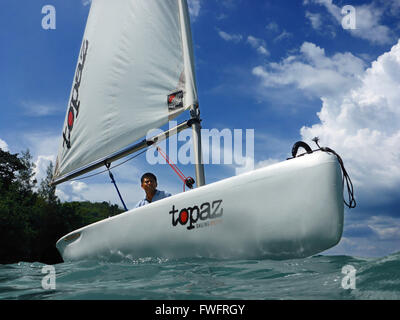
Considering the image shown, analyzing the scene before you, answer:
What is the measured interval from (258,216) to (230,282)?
73 cm

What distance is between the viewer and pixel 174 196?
3.21 m

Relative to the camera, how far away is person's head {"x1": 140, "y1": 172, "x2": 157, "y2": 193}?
4.45 meters

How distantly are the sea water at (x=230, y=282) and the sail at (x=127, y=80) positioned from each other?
2160mm

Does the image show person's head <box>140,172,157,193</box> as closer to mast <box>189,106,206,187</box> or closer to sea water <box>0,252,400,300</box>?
mast <box>189,106,206,187</box>

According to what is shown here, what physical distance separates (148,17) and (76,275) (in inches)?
146

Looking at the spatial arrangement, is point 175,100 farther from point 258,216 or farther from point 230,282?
point 230,282

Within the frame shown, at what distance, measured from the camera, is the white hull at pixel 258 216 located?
2.57 metres

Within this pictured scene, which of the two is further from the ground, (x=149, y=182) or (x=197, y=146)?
(x=197, y=146)

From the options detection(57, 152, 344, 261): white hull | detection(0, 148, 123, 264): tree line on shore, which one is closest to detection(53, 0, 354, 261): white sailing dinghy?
detection(57, 152, 344, 261): white hull

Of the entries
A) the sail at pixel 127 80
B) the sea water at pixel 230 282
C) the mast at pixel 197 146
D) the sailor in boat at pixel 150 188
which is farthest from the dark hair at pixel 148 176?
the sea water at pixel 230 282

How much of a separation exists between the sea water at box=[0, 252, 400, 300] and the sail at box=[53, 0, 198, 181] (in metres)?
2.16

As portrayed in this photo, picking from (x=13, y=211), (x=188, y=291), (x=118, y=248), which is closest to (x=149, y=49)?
(x=118, y=248)

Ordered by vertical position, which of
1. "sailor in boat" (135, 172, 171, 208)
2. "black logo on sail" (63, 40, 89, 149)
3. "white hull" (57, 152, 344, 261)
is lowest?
"white hull" (57, 152, 344, 261)

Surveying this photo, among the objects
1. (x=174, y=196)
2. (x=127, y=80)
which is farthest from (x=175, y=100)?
(x=174, y=196)
